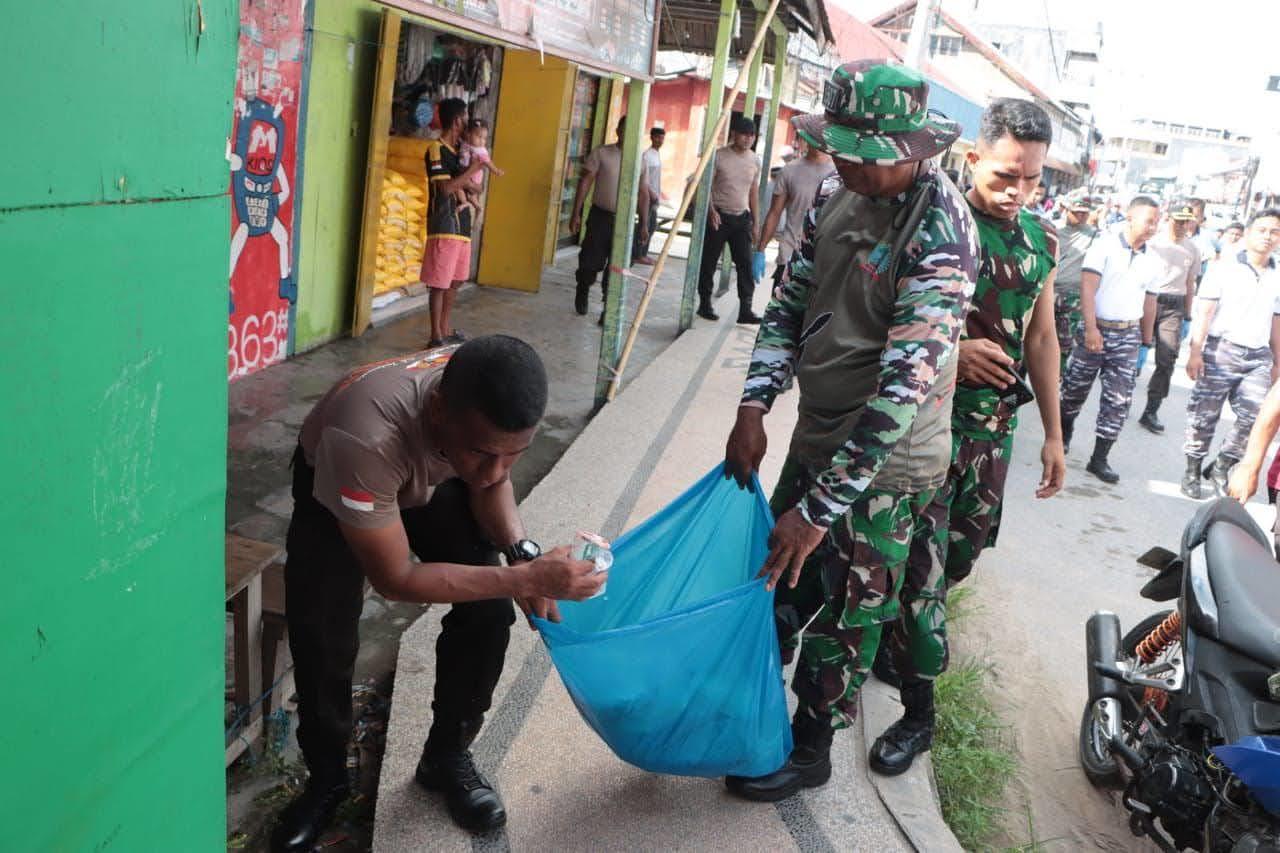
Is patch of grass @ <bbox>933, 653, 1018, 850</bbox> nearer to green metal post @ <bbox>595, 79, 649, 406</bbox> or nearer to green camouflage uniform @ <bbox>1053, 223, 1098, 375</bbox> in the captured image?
green camouflage uniform @ <bbox>1053, 223, 1098, 375</bbox>

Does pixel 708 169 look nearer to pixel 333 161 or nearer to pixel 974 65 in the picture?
pixel 333 161

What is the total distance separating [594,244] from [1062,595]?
16.7ft

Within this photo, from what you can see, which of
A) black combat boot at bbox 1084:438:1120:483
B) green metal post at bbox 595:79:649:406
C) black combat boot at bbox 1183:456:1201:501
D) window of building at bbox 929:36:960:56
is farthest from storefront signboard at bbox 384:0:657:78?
window of building at bbox 929:36:960:56

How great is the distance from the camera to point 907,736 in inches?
121

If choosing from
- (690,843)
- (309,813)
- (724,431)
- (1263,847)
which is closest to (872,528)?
(690,843)

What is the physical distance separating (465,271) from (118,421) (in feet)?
18.3

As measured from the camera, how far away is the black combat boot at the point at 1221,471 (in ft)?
22.4

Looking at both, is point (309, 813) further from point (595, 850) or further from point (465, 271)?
point (465, 271)

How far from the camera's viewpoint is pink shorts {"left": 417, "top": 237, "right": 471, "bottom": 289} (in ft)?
21.8

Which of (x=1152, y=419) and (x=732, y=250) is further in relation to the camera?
(x=732, y=250)

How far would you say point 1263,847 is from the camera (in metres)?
2.40

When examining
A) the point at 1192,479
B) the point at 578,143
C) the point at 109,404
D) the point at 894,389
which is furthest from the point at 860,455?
the point at 578,143

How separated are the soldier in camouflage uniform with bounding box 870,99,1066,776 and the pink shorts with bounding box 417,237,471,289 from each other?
4182 mm

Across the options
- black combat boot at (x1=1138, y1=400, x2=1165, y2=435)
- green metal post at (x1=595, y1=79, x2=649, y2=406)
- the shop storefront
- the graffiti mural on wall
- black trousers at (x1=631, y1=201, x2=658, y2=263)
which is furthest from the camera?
black trousers at (x1=631, y1=201, x2=658, y2=263)
